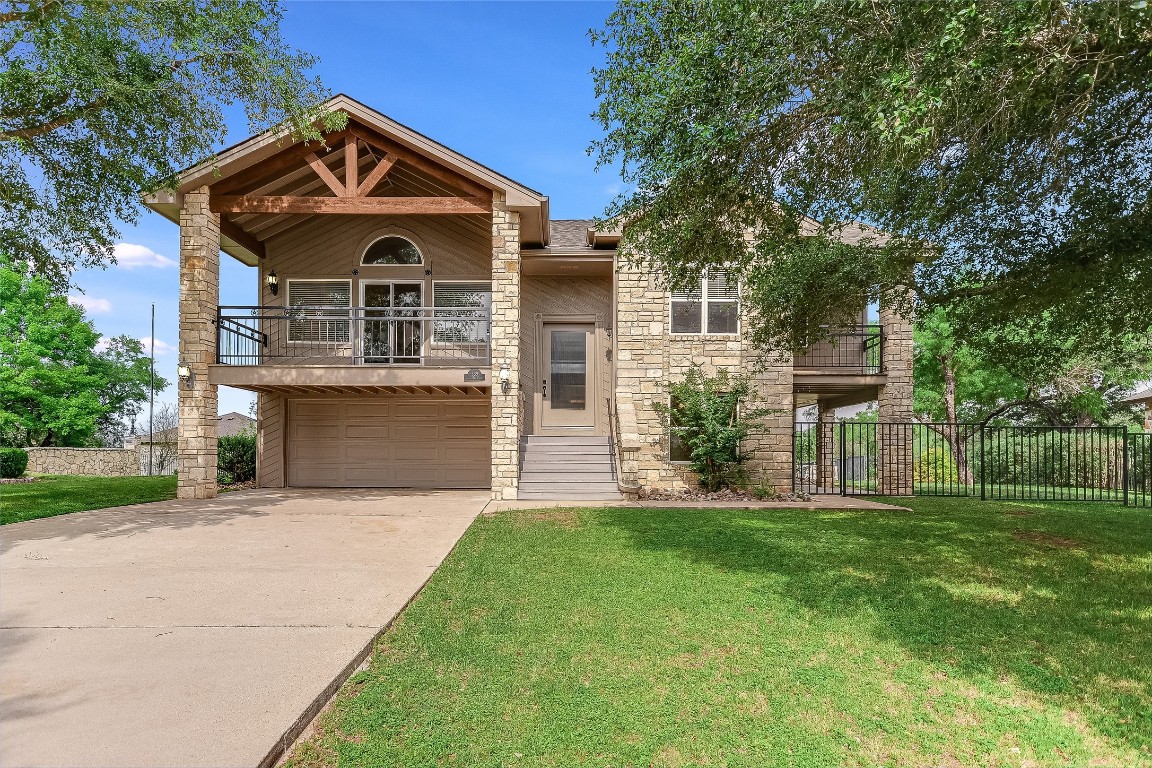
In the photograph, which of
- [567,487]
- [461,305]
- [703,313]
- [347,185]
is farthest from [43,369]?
[703,313]

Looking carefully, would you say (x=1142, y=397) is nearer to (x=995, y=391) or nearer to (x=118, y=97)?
(x=995, y=391)

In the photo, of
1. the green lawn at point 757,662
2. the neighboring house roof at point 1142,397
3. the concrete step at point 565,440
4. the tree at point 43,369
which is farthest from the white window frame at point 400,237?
the neighboring house roof at point 1142,397

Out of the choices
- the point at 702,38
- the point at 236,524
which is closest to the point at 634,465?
the point at 236,524

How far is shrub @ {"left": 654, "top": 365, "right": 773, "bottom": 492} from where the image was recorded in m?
11.2

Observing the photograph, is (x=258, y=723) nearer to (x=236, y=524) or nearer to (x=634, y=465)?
(x=236, y=524)

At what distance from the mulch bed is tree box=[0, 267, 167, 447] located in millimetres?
25446

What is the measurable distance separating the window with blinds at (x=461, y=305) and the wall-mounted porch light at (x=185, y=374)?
4.43 meters

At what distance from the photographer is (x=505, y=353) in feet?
34.5

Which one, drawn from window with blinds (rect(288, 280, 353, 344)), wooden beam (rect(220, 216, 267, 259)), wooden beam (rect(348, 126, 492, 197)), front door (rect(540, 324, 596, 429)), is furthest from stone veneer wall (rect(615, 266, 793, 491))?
wooden beam (rect(220, 216, 267, 259))

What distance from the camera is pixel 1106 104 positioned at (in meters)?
5.57

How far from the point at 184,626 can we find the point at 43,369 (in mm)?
27949

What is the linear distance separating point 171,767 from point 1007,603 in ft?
18.4

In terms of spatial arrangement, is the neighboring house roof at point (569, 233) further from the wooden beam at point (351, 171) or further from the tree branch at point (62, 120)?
the tree branch at point (62, 120)

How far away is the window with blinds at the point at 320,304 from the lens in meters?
12.9
